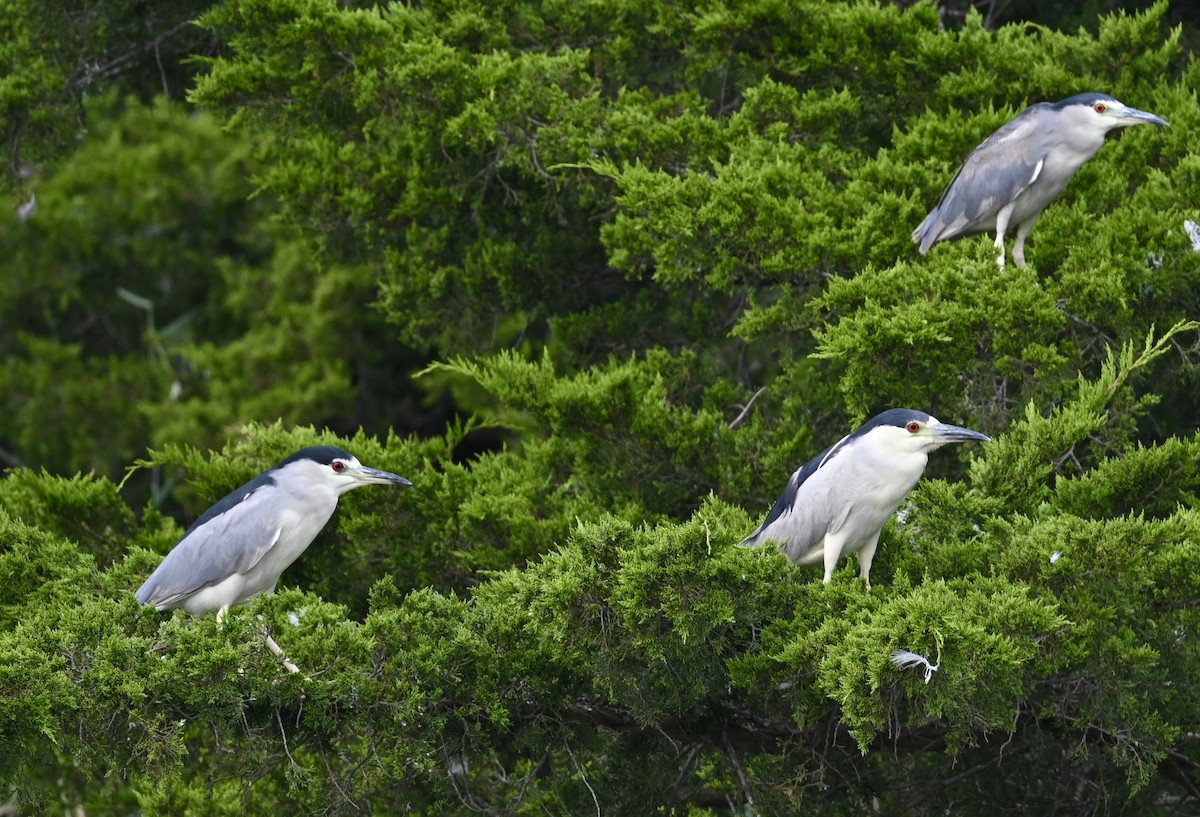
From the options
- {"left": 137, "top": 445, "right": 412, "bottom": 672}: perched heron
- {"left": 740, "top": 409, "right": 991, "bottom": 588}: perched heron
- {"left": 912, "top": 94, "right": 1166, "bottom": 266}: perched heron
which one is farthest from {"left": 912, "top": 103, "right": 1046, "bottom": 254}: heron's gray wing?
{"left": 137, "top": 445, "right": 412, "bottom": 672}: perched heron

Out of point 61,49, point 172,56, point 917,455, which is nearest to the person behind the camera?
point 917,455

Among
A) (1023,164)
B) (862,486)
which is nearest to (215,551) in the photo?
(862,486)

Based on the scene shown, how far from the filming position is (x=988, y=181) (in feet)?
21.1

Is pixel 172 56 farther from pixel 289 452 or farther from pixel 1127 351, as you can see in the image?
pixel 1127 351

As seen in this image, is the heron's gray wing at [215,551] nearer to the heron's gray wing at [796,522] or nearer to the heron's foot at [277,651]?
the heron's foot at [277,651]

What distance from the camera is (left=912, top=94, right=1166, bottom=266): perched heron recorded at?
21.2 ft

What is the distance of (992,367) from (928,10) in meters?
2.20

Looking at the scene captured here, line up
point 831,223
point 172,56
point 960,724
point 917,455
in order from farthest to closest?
point 172,56, point 831,223, point 917,455, point 960,724

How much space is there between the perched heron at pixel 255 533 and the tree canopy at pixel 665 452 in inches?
9.9

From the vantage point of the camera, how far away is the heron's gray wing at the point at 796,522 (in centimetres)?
558

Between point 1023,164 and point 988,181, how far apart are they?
154 millimetres

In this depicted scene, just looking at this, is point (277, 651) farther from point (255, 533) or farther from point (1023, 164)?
point (1023, 164)

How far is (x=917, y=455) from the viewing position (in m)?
5.50

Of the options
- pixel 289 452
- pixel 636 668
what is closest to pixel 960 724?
pixel 636 668
